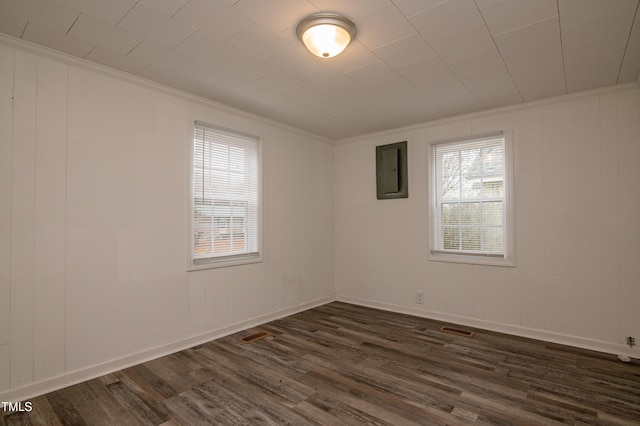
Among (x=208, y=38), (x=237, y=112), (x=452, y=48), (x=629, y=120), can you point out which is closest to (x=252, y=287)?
(x=237, y=112)

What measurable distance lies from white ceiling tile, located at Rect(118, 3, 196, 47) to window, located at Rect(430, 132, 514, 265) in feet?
10.8

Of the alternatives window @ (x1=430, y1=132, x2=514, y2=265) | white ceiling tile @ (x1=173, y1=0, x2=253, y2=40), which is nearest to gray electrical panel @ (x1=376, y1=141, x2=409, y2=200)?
window @ (x1=430, y1=132, x2=514, y2=265)

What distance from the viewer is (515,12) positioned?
2.10 m

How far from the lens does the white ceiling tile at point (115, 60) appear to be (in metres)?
2.61

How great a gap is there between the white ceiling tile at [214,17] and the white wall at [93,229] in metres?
1.19

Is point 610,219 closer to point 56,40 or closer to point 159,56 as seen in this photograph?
point 159,56

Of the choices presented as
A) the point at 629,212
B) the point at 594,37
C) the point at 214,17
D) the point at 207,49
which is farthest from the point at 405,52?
the point at 629,212

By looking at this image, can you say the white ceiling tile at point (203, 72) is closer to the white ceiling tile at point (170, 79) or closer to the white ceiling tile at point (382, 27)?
the white ceiling tile at point (170, 79)

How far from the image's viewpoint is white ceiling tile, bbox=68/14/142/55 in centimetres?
224

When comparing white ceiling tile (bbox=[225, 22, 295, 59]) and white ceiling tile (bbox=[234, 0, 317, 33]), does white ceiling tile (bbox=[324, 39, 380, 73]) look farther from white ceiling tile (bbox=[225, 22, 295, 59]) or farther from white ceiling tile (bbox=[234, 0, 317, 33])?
white ceiling tile (bbox=[234, 0, 317, 33])

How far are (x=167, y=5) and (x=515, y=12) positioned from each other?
2.21 metres

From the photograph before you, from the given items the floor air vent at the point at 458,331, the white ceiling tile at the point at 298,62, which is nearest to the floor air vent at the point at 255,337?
the floor air vent at the point at 458,331

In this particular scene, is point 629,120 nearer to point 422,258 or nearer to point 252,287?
point 422,258

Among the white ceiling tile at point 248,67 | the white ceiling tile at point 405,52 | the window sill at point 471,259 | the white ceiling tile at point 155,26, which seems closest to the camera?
the white ceiling tile at point 155,26
